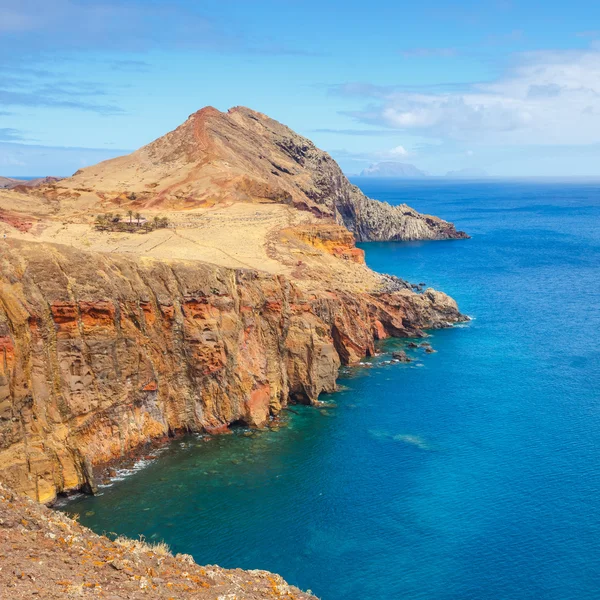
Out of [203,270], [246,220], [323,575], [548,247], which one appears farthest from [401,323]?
[548,247]

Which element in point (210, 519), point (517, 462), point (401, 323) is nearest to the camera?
point (210, 519)

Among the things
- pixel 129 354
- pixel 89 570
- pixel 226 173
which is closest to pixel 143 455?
pixel 129 354

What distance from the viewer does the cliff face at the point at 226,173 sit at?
111125 millimetres

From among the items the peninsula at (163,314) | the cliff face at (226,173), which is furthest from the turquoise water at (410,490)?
the cliff face at (226,173)

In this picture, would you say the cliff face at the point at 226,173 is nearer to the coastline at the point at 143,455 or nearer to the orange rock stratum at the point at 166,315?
the orange rock stratum at the point at 166,315

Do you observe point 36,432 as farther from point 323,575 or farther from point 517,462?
point 517,462

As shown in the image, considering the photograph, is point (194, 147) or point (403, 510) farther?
point (194, 147)

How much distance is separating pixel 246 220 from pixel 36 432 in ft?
178

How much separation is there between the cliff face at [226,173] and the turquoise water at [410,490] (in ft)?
149

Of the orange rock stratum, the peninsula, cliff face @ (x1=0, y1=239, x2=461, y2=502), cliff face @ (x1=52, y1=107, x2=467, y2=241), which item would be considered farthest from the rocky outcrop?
cliff face @ (x1=52, y1=107, x2=467, y2=241)

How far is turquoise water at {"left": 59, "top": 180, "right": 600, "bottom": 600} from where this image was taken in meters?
43.4

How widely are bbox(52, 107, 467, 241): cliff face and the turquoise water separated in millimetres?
45263

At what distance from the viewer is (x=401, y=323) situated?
97250 millimetres

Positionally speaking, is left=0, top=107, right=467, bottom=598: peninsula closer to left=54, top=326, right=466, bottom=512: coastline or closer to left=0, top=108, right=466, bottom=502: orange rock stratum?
left=0, top=108, right=466, bottom=502: orange rock stratum
